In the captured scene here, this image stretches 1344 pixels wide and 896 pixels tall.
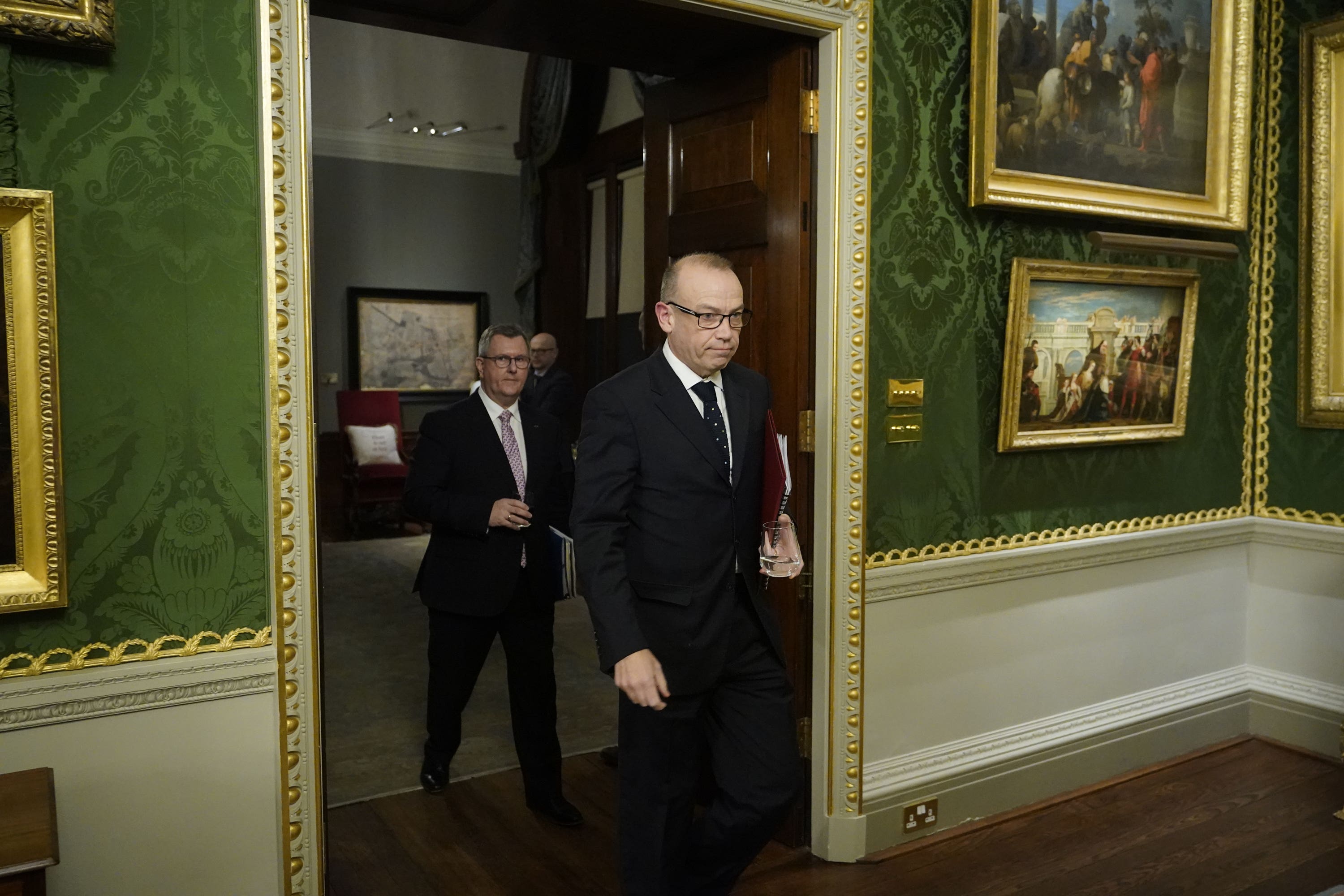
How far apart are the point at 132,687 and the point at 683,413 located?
1564mm

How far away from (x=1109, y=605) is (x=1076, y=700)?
1.41ft

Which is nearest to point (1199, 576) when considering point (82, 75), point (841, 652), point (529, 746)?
point (841, 652)

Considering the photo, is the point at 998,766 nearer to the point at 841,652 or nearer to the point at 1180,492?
the point at 841,652

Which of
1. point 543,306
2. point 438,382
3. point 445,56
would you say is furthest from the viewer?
point 438,382

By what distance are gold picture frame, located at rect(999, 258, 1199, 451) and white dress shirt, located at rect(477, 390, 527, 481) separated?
1.85 m

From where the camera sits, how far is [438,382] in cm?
1267

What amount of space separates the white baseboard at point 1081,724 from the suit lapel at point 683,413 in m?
1.66

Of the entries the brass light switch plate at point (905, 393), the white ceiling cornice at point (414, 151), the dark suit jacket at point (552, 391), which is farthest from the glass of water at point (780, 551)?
the white ceiling cornice at point (414, 151)

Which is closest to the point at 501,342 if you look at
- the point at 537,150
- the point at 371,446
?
the point at 537,150

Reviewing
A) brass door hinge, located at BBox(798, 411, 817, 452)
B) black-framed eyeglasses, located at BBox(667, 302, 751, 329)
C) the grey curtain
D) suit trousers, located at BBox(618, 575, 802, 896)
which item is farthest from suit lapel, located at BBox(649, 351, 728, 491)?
the grey curtain

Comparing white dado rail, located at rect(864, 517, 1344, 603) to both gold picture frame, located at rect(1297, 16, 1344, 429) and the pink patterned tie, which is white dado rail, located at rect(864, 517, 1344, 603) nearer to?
gold picture frame, located at rect(1297, 16, 1344, 429)

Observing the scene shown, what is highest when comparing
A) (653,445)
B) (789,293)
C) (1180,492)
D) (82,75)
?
(82,75)

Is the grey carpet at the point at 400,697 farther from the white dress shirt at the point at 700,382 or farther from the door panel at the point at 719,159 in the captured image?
the door panel at the point at 719,159

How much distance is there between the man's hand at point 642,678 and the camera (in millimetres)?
2758
